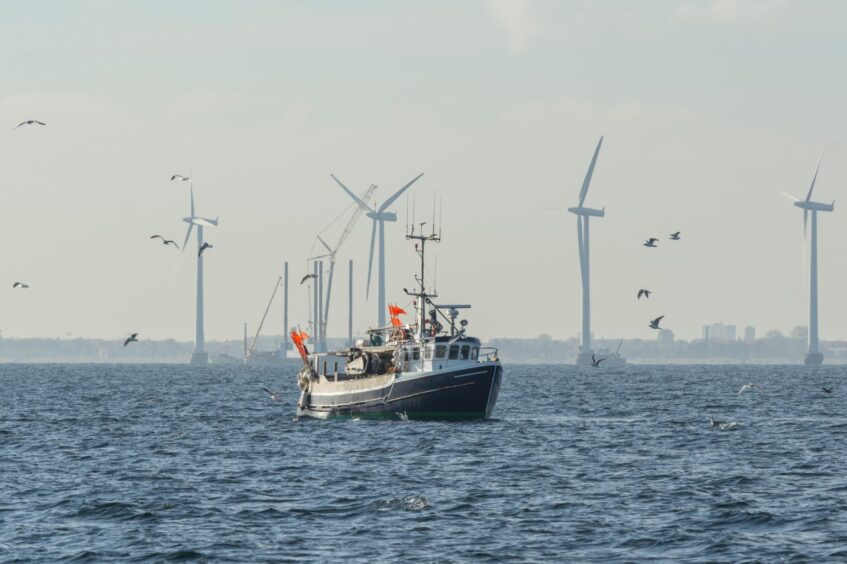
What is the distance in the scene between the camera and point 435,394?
320 feet

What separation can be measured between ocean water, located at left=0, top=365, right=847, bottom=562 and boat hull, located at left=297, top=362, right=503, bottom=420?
4.23 ft

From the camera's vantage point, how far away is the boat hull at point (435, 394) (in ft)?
319

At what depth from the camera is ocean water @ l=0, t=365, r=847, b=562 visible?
46.8 metres

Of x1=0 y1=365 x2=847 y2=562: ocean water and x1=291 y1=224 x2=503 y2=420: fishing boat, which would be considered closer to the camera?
x1=0 y1=365 x2=847 y2=562: ocean water

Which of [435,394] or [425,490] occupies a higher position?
[435,394]

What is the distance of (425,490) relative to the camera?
6116 centimetres

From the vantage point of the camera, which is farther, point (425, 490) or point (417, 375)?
point (417, 375)

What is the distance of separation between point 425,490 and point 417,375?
36318 millimetres

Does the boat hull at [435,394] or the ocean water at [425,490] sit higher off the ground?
the boat hull at [435,394]

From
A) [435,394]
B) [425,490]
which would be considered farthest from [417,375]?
[425,490]

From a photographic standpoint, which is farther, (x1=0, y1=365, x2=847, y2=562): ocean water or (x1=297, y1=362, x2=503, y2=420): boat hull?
(x1=297, y1=362, x2=503, y2=420): boat hull

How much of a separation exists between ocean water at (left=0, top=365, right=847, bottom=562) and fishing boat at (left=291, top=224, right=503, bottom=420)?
5.77 ft

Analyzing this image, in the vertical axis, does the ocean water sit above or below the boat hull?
below

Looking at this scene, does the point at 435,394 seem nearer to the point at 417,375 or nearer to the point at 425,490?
the point at 417,375
